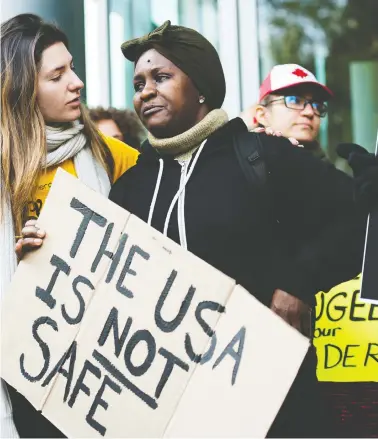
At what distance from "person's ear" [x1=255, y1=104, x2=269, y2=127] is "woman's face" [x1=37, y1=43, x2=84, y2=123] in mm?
829

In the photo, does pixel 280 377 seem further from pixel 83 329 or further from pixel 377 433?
pixel 377 433

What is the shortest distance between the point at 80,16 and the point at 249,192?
2474 mm

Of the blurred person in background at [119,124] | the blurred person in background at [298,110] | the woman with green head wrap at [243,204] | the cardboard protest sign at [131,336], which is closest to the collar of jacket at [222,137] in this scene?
the woman with green head wrap at [243,204]

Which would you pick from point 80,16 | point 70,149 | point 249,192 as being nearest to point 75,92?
point 70,149

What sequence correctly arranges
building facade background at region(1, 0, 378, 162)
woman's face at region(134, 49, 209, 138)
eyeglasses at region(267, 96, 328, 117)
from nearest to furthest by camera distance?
woman's face at region(134, 49, 209, 138) < eyeglasses at region(267, 96, 328, 117) < building facade background at region(1, 0, 378, 162)

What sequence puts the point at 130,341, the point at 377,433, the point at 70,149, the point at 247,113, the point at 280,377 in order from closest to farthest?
the point at 280,377 < the point at 130,341 < the point at 70,149 < the point at 377,433 < the point at 247,113

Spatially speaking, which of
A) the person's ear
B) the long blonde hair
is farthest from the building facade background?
the long blonde hair

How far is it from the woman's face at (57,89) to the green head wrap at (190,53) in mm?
306

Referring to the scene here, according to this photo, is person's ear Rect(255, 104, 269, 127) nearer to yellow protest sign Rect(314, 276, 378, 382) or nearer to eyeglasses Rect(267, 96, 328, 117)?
eyeglasses Rect(267, 96, 328, 117)

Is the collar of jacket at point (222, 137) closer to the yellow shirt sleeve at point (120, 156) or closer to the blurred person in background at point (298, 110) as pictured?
the yellow shirt sleeve at point (120, 156)

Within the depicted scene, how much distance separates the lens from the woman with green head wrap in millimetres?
2418

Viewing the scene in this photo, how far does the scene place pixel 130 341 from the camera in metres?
2.38

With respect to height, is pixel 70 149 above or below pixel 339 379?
above

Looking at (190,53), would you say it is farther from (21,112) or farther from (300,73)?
(300,73)
